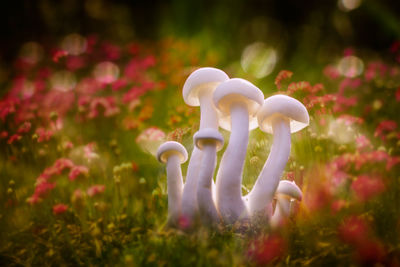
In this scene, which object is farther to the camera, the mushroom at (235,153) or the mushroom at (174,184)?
the mushroom at (174,184)

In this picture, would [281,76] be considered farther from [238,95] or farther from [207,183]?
[207,183]

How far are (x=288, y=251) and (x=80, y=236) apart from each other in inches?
45.4

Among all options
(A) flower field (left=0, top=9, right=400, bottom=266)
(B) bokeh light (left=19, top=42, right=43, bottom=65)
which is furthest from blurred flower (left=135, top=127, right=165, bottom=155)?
(B) bokeh light (left=19, top=42, right=43, bottom=65)

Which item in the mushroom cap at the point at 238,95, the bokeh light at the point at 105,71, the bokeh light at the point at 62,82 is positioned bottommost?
the mushroom cap at the point at 238,95

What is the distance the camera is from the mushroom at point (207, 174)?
1.74 m

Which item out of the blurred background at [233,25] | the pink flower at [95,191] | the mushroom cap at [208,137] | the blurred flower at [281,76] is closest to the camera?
the mushroom cap at [208,137]

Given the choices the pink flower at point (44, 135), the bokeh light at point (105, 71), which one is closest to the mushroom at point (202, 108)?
the pink flower at point (44, 135)

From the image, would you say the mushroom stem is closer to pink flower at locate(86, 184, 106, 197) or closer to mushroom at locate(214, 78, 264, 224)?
mushroom at locate(214, 78, 264, 224)

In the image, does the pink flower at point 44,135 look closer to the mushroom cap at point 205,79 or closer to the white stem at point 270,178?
the mushroom cap at point 205,79

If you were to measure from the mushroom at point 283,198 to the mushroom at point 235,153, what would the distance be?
0.68 feet

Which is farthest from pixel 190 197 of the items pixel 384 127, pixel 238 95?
pixel 384 127

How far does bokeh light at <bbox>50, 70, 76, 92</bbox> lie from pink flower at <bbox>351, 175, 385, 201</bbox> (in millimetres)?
2851

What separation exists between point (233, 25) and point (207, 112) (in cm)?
404

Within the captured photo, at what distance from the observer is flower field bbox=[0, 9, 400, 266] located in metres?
1.63
